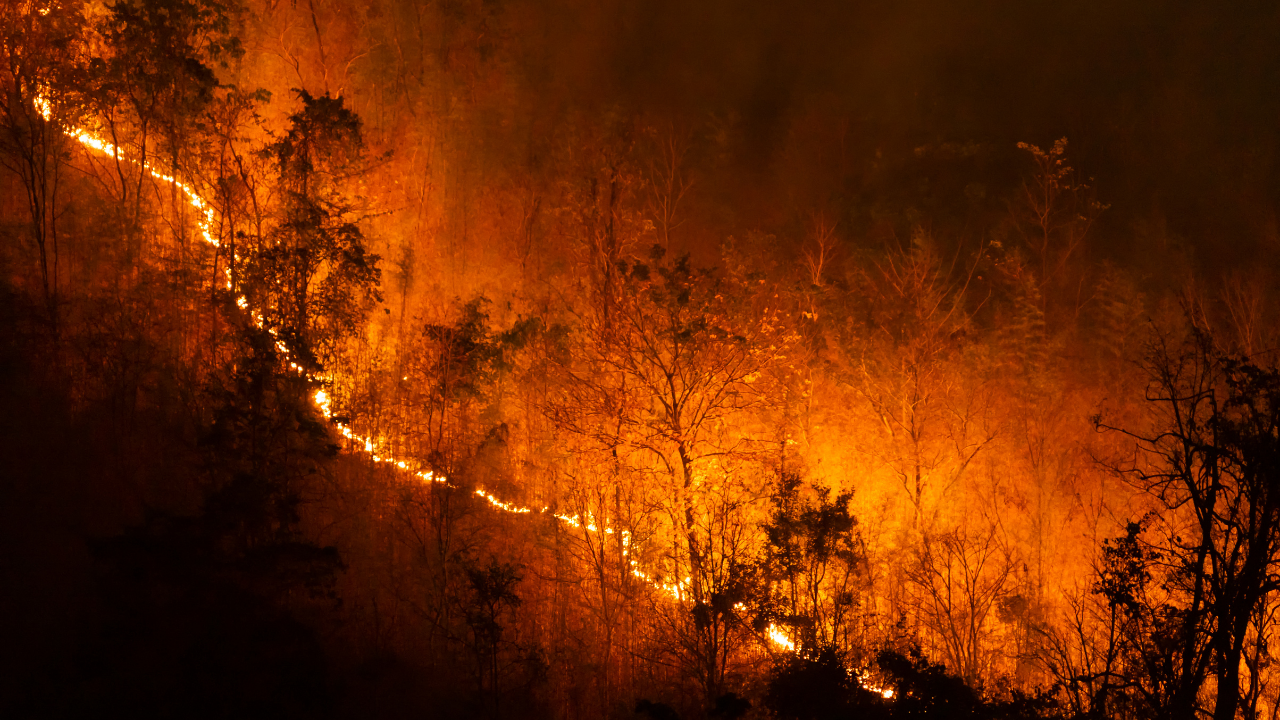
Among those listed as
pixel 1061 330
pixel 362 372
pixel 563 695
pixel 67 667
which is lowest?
pixel 563 695

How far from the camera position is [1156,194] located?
43.6 meters

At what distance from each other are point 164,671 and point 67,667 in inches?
95.9

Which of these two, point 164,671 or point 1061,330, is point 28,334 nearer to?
point 164,671

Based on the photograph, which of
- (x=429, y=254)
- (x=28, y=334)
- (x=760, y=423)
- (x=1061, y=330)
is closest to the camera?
(x=28, y=334)

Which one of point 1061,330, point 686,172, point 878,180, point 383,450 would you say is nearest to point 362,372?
point 383,450

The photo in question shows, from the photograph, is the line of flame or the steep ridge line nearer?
the steep ridge line

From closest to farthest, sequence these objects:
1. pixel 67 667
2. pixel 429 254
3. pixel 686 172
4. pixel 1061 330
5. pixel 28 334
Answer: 1. pixel 67 667
2. pixel 28 334
3. pixel 429 254
4. pixel 1061 330
5. pixel 686 172

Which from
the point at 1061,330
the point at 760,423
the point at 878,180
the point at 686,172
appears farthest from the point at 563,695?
the point at 878,180

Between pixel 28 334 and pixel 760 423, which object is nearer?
pixel 28 334

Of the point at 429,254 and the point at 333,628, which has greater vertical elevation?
the point at 429,254

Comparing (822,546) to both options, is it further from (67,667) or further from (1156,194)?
(1156,194)

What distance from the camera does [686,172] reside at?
43.2 meters

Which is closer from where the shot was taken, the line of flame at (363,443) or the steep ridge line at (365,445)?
the steep ridge line at (365,445)

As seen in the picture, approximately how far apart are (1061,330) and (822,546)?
23.4 m
